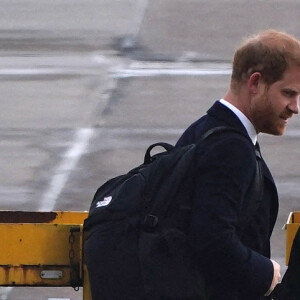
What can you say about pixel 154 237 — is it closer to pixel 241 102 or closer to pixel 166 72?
pixel 241 102

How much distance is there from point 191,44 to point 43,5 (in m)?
2.79

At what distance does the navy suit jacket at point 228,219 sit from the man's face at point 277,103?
0.07 m

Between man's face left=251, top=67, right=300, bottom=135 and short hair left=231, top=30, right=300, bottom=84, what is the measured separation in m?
0.02

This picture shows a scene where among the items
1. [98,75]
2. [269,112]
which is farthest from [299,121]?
[269,112]

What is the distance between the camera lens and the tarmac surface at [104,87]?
894cm

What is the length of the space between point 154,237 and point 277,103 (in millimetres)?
541

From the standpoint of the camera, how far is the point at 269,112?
3160mm

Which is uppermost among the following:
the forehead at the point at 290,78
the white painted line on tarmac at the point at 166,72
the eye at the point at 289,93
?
the white painted line on tarmac at the point at 166,72

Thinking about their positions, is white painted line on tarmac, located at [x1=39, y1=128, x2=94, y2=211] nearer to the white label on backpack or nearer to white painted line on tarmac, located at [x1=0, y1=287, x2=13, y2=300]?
white painted line on tarmac, located at [x1=0, y1=287, x2=13, y2=300]

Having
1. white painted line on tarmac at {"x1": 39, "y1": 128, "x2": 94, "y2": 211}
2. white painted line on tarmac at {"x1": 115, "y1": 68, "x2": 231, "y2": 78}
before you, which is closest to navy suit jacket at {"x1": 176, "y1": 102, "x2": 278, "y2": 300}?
white painted line on tarmac at {"x1": 39, "y1": 128, "x2": 94, "y2": 211}

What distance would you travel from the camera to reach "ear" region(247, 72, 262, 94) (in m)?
3.10

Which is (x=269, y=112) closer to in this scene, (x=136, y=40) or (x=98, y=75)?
(x=98, y=75)

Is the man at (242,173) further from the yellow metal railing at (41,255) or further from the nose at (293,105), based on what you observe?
the yellow metal railing at (41,255)

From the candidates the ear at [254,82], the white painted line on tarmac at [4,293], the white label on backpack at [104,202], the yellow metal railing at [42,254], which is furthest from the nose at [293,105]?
the white painted line on tarmac at [4,293]
